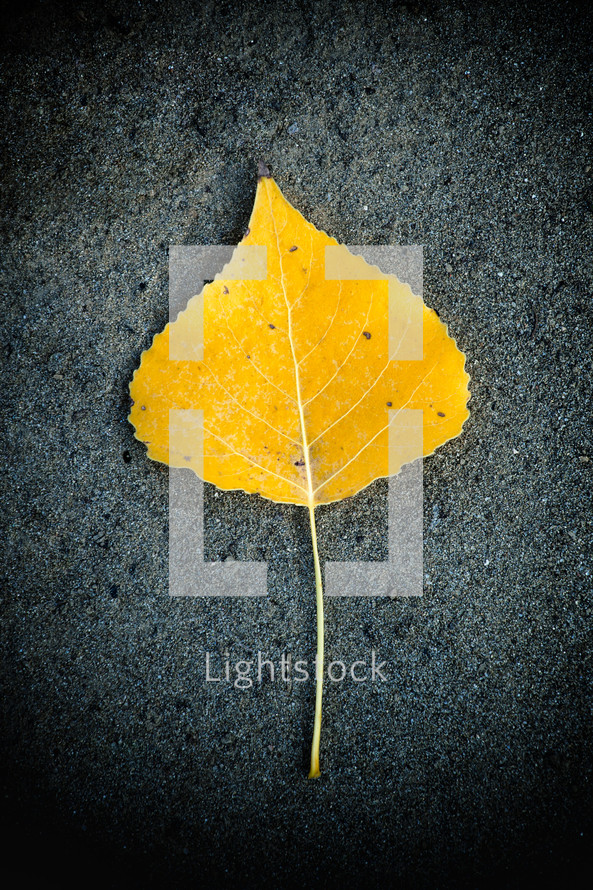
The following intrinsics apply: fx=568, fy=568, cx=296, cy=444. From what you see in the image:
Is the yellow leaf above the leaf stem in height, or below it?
above

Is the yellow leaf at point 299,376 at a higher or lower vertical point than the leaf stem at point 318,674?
higher

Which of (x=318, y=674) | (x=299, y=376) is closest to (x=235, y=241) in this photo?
(x=299, y=376)

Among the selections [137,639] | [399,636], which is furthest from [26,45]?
[399,636]

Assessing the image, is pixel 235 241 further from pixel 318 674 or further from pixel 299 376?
pixel 318 674

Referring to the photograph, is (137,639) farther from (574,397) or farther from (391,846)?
(574,397)
